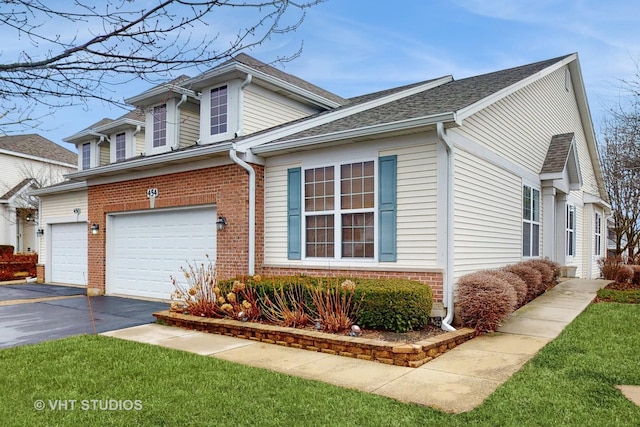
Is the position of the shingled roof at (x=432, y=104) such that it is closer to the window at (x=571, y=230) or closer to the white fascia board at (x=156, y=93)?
the white fascia board at (x=156, y=93)

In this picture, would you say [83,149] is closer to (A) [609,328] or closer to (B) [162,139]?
(B) [162,139]

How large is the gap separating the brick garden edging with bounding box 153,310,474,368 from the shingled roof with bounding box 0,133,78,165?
81.8 feet

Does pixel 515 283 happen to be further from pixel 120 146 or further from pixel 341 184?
pixel 120 146

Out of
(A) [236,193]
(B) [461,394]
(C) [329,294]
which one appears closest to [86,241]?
(A) [236,193]

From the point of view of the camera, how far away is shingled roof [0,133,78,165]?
1109 inches

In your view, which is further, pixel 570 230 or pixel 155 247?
pixel 570 230

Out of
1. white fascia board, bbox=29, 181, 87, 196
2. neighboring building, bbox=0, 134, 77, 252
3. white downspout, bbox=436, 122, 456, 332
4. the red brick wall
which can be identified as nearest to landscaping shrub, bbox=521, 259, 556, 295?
white downspout, bbox=436, 122, 456, 332

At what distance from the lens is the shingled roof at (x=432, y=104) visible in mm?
8547

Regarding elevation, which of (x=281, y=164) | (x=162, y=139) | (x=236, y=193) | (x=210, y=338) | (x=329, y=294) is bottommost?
(x=210, y=338)

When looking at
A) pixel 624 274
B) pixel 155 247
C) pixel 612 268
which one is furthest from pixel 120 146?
pixel 624 274

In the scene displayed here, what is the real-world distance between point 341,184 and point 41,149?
27700 mm

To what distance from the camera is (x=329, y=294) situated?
7.63 m

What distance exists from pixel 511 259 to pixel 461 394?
6.86m

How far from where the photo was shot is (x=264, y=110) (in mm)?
12656
